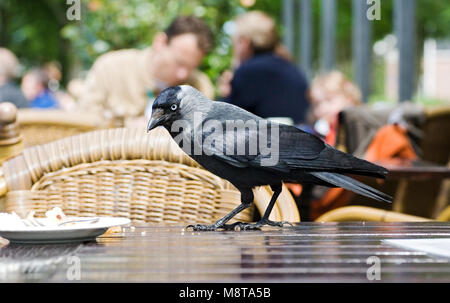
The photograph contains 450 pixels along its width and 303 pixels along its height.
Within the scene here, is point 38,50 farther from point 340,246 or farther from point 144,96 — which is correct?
point 340,246

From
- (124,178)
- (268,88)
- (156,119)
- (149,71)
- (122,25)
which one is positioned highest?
(122,25)

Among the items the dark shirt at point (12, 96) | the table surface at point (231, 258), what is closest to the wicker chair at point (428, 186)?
the table surface at point (231, 258)

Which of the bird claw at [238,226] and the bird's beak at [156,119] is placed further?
the bird claw at [238,226]

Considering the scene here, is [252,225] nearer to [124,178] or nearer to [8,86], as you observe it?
[124,178]

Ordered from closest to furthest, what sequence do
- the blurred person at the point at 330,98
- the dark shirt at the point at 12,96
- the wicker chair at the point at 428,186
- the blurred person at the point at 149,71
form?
the wicker chair at the point at 428,186, the blurred person at the point at 149,71, the blurred person at the point at 330,98, the dark shirt at the point at 12,96

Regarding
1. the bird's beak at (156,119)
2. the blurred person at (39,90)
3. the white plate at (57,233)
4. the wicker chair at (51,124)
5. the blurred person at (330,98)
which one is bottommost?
the blurred person at (39,90)

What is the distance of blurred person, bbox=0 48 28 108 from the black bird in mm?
5667

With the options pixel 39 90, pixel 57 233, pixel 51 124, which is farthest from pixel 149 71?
pixel 39 90

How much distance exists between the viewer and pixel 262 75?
212 inches

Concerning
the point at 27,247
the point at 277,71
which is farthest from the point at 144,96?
the point at 27,247

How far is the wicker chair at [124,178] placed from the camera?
1981 millimetres

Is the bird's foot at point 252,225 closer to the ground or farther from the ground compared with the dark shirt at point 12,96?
farther from the ground

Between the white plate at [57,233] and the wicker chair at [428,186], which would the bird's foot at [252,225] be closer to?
the white plate at [57,233]

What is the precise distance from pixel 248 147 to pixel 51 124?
2106mm
